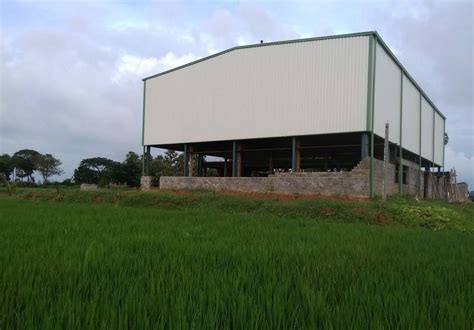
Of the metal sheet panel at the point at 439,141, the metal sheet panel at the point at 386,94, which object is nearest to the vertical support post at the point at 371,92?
the metal sheet panel at the point at 386,94

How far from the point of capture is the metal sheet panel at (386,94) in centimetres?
1783

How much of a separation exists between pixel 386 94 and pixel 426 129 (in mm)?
10675

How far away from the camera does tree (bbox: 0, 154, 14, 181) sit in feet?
170

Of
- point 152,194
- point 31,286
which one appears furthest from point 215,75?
point 31,286

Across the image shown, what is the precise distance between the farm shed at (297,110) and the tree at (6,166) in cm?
3581

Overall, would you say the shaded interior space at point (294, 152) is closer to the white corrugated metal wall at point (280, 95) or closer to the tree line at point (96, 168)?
A: the white corrugated metal wall at point (280, 95)

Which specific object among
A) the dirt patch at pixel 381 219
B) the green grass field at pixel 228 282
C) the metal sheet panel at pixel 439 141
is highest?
the metal sheet panel at pixel 439 141

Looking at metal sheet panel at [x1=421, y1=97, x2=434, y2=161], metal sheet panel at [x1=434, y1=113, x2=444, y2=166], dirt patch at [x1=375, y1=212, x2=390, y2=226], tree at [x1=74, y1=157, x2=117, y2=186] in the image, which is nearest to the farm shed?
metal sheet panel at [x1=421, y1=97, x2=434, y2=161]

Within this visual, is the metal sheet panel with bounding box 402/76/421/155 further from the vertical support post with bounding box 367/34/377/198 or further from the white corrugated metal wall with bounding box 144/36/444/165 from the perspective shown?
the vertical support post with bounding box 367/34/377/198

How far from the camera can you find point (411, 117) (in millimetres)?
24078

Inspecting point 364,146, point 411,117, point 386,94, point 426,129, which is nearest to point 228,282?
point 364,146

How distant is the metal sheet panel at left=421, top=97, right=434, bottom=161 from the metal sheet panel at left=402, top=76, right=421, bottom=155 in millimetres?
1476

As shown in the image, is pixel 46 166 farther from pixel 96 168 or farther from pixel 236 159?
pixel 236 159

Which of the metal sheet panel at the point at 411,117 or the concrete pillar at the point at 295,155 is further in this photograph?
the metal sheet panel at the point at 411,117
